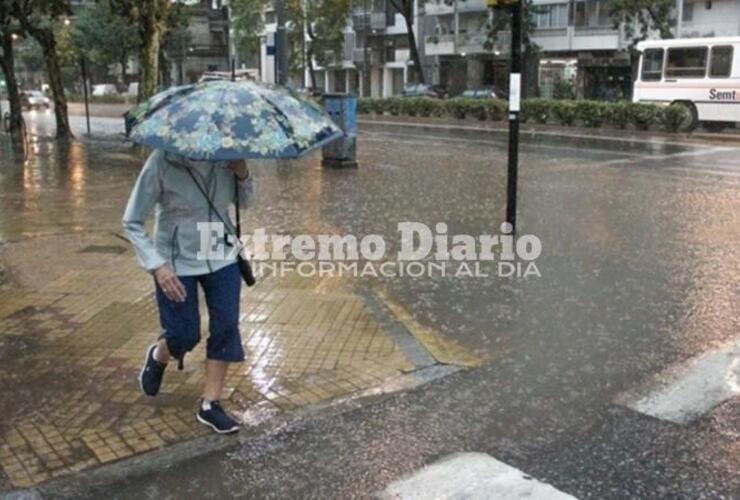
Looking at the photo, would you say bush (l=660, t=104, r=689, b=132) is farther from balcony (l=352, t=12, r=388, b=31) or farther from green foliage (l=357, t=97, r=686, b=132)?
balcony (l=352, t=12, r=388, b=31)

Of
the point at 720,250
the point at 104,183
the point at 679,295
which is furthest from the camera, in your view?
the point at 104,183

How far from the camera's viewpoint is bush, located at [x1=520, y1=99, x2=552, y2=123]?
28281 millimetres

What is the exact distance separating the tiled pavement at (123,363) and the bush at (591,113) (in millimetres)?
21056

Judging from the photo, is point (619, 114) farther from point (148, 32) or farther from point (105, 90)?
point (105, 90)

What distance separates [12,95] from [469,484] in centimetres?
2536

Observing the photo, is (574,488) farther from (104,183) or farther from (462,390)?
(104,183)

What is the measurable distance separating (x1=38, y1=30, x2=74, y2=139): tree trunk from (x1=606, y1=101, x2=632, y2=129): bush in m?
16.7

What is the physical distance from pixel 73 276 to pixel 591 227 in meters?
5.90

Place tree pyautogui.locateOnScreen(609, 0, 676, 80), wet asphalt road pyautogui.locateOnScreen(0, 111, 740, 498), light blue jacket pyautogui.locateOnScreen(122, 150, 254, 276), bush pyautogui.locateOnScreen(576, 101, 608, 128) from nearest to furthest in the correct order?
1. wet asphalt road pyautogui.locateOnScreen(0, 111, 740, 498)
2. light blue jacket pyautogui.locateOnScreen(122, 150, 254, 276)
3. bush pyautogui.locateOnScreen(576, 101, 608, 128)
4. tree pyautogui.locateOnScreen(609, 0, 676, 80)

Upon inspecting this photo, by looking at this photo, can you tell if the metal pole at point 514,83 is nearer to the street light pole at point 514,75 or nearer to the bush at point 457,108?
the street light pole at point 514,75

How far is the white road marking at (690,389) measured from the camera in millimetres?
4637

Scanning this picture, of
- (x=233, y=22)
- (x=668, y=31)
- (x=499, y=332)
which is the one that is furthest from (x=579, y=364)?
(x=233, y=22)

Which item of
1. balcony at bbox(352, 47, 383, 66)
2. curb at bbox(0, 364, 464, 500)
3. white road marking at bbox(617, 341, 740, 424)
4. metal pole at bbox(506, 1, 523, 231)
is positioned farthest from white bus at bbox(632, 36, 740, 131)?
balcony at bbox(352, 47, 383, 66)

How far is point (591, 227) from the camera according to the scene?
10.1 metres
